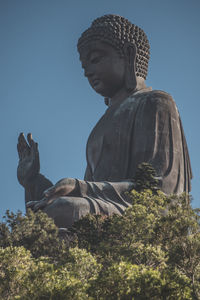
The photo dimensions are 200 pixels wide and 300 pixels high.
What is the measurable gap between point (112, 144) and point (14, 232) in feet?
17.1

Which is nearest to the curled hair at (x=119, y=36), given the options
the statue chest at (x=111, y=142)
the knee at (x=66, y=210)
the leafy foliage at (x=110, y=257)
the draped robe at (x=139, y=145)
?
the draped robe at (x=139, y=145)

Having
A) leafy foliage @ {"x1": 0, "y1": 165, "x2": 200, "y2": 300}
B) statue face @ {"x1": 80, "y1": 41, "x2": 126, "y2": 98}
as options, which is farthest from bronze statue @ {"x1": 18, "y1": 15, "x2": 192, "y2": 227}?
leafy foliage @ {"x1": 0, "y1": 165, "x2": 200, "y2": 300}

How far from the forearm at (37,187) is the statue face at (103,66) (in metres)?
2.91

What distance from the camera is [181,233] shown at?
8000mm

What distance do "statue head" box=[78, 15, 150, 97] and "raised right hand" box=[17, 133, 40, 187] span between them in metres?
2.38

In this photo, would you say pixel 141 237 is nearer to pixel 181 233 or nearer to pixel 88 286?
pixel 181 233

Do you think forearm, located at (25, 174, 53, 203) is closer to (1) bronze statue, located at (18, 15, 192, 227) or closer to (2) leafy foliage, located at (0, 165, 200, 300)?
(1) bronze statue, located at (18, 15, 192, 227)

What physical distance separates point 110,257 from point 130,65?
816 centimetres

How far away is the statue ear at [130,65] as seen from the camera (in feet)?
48.9

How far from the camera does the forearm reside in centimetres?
1359

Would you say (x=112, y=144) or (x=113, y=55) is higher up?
(x=113, y=55)

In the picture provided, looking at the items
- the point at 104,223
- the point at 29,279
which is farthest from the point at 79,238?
the point at 29,279

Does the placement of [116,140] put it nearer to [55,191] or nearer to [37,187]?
[37,187]

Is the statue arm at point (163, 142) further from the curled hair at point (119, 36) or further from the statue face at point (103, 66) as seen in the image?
the curled hair at point (119, 36)
